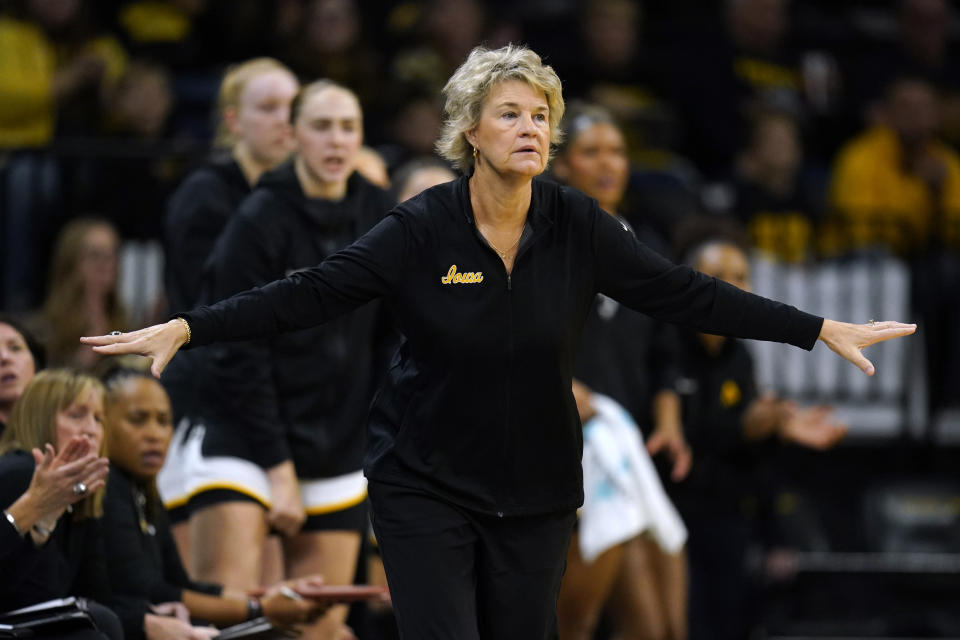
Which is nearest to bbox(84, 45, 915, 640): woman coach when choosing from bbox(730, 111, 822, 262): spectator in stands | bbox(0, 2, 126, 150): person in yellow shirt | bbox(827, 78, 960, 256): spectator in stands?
bbox(730, 111, 822, 262): spectator in stands

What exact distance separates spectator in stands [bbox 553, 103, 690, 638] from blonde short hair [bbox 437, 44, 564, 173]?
2115 mm

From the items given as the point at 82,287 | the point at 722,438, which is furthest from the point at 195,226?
the point at 722,438

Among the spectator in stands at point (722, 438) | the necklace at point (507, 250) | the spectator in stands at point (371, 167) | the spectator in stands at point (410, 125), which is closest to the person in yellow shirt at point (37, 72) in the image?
the spectator in stands at point (410, 125)

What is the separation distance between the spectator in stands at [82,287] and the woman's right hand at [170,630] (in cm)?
324

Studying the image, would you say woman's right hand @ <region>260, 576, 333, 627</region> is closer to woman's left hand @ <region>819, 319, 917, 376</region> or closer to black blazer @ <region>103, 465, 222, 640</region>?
black blazer @ <region>103, 465, 222, 640</region>

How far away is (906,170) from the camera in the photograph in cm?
1006

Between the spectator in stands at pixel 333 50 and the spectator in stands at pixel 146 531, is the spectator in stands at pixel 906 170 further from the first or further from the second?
the spectator in stands at pixel 146 531

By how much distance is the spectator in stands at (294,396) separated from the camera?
543 cm

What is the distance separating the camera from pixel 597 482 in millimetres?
6383

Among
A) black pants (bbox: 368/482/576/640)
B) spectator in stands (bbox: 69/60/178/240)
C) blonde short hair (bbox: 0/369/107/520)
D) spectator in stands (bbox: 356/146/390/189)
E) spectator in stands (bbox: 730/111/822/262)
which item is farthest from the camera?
spectator in stands (bbox: 730/111/822/262)

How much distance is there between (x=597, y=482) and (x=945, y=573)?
10.3 ft

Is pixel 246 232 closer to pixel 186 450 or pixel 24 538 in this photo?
pixel 186 450

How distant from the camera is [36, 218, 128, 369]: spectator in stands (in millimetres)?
8078

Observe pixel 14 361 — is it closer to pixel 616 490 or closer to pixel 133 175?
pixel 616 490
